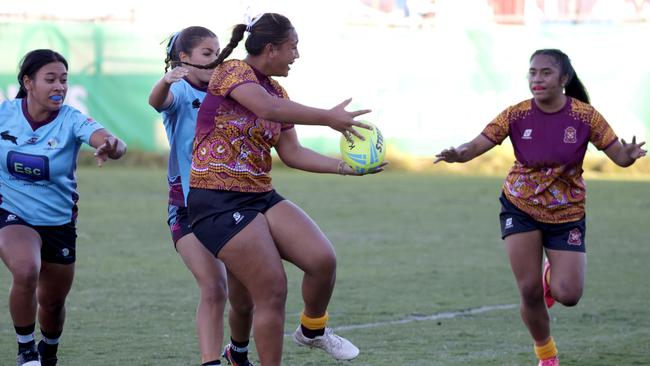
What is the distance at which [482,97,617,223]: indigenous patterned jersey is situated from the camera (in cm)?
727

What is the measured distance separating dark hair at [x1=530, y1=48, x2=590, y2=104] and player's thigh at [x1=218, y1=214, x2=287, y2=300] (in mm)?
2497

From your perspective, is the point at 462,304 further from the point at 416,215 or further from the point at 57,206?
the point at 416,215

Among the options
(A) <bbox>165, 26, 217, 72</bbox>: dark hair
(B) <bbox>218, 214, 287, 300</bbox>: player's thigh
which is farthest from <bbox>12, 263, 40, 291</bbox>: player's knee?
(A) <bbox>165, 26, 217, 72</bbox>: dark hair

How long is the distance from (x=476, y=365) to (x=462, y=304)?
235 cm

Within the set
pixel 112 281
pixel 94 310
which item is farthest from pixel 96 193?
pixel 94 310

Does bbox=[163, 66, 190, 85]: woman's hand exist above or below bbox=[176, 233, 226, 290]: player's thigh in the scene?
above

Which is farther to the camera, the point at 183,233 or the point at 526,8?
the point at 526,8

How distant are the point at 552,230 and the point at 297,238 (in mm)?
1982

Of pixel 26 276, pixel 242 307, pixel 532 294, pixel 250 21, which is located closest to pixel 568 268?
pixel 532 294

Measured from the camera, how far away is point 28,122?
22.9 feet

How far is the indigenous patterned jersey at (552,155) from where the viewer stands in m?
7.27

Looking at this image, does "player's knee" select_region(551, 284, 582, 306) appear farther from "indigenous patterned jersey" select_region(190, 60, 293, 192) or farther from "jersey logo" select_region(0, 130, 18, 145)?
"jersey logo" select_region(0, 130, 18, 145)

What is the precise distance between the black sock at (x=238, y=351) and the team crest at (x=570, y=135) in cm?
226

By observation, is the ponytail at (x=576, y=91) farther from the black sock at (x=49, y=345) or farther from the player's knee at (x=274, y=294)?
the black sock at (x=49, y=345)
